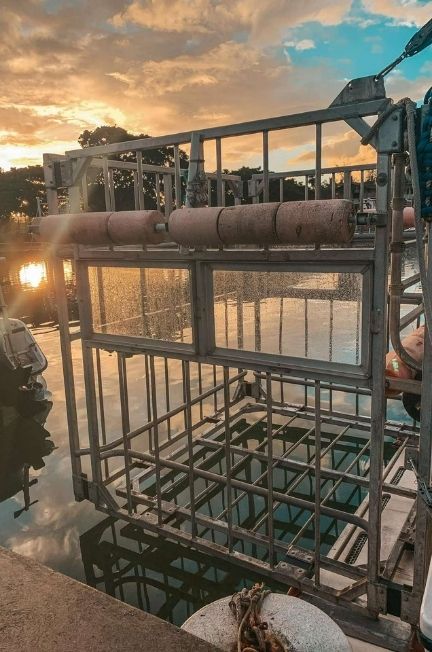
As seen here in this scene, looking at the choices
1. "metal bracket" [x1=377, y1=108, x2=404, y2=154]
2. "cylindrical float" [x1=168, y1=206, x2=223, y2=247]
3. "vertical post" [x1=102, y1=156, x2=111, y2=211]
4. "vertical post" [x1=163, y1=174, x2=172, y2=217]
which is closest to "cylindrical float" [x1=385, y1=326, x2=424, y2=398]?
"metal bracket" [x1=377, y1=108, x2=404, y2=154]

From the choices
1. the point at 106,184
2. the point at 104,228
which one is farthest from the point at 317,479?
the point at 106,184

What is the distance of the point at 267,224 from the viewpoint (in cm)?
324

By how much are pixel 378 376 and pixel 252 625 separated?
1.76 metres

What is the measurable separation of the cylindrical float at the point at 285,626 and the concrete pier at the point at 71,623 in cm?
111

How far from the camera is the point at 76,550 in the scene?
17.2 ft

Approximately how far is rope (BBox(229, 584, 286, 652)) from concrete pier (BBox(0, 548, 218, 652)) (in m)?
1.11

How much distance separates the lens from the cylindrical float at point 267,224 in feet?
9.87

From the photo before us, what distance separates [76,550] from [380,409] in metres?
3.72

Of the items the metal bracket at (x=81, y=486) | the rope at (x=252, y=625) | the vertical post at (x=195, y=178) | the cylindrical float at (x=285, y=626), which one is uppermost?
the vertical post at (x=195, y=178)

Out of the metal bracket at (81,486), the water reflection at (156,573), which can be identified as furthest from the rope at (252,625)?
the metal bracket at (81,486)

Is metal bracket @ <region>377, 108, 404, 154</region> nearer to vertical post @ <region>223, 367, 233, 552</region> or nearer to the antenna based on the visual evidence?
the antenna

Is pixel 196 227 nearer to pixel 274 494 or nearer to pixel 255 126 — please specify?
pixel 255 126

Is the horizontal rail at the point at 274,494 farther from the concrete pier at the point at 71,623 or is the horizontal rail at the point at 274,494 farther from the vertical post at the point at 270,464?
the concrete pier at the point at 71,623

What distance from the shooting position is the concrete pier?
179 centimetres
